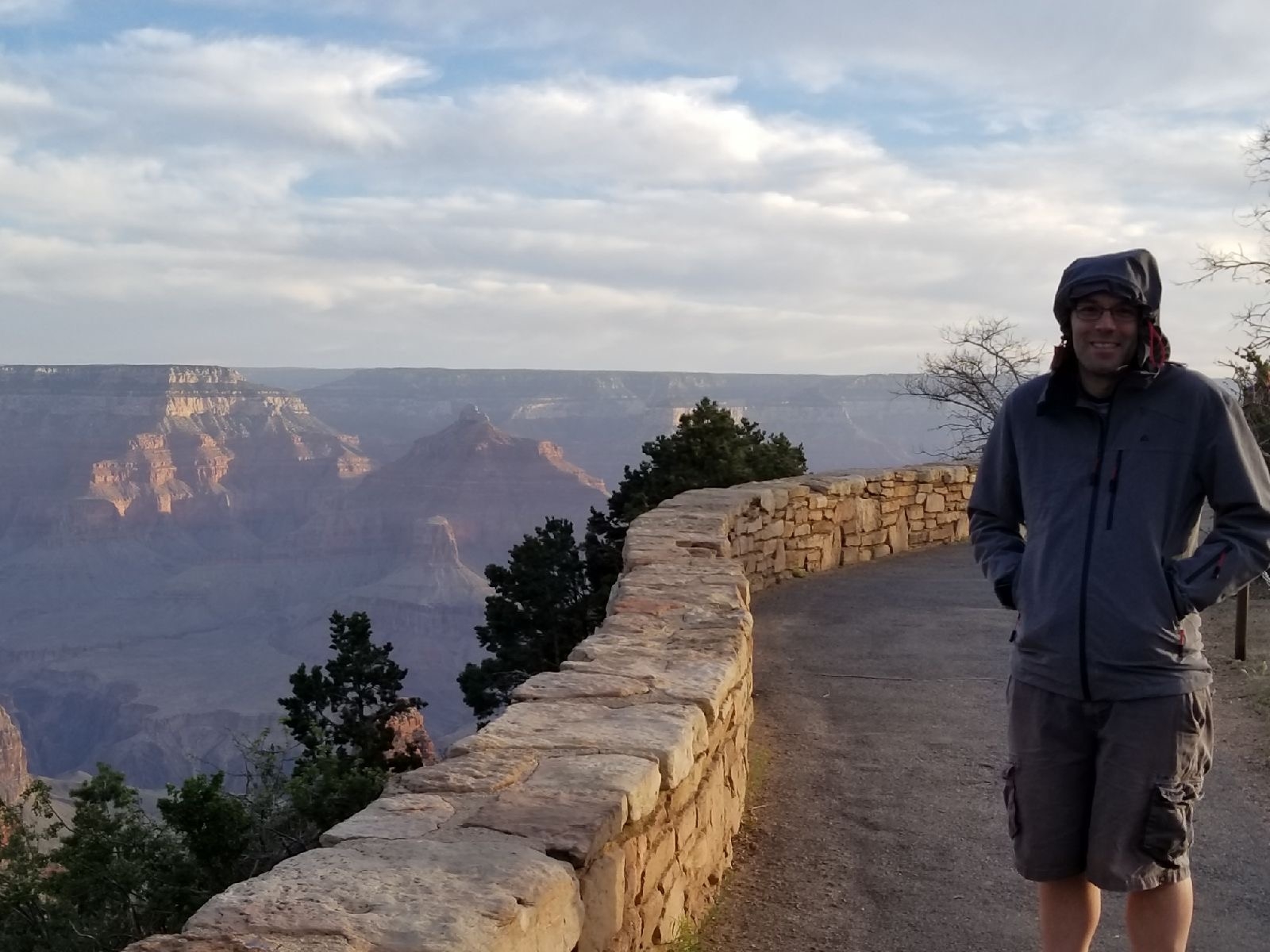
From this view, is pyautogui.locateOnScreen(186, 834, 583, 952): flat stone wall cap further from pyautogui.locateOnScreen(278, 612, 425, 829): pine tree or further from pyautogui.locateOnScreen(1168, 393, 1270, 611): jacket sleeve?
pyautogui.locateOnScreen(278, 612, 425, 829): pine tree

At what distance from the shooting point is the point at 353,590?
77750mm

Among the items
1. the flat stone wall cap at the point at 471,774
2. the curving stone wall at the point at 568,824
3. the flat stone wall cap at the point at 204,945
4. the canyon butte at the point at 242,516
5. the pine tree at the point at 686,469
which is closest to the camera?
the flat stone wall cap at the point at 204,945

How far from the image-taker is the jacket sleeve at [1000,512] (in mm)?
2572

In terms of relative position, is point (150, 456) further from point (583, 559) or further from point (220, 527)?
point (583, 559)

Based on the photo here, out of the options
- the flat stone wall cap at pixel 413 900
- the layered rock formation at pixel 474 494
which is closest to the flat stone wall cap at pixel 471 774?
the flat stone wall cap at pixel 413 900

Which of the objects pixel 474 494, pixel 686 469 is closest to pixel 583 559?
pixel 686 469

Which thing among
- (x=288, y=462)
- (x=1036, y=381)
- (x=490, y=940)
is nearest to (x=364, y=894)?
(x=490, y=940)

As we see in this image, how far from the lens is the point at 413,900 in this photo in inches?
84.1

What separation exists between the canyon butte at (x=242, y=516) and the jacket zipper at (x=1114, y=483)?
64.0 metres

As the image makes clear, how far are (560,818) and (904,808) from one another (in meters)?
2.39

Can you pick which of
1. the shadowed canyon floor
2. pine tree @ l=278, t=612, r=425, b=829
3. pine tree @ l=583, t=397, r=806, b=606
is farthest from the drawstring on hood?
pine tree @ l=583, t=397, r=806, b=606

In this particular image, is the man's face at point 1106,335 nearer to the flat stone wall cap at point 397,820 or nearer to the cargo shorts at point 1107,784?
the cargo shorts at point 1107,784

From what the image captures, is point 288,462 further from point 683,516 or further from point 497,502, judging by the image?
point 683,516

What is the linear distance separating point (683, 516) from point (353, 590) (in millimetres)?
73183
